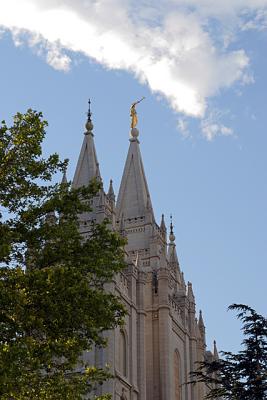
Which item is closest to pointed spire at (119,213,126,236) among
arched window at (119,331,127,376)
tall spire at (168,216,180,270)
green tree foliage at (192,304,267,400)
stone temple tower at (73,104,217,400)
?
stone temple tower at (73,104,217,400)

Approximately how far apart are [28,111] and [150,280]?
29409 millimetres

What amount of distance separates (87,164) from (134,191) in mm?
4707

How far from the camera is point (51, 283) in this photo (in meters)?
17.0

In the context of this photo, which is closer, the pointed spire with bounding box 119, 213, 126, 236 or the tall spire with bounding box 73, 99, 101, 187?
the pointed spire with bounding box 119, 213, 126, 236

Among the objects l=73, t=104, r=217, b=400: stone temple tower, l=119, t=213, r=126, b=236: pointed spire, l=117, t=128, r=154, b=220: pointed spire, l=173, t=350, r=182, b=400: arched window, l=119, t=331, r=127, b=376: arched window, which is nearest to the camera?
l=119, t=331, r=127, b=376: arched window

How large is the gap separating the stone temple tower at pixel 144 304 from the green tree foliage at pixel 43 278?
2018 centimetres

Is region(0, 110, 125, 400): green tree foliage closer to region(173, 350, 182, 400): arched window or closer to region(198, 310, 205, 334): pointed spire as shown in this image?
region(173, 350, 182, 400): arched window

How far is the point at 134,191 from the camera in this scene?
5291 centimetres

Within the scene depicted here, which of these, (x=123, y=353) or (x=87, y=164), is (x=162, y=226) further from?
(x=123, y=353)

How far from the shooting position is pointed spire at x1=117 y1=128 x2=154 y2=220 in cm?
5184

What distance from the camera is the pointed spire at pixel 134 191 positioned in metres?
51.8

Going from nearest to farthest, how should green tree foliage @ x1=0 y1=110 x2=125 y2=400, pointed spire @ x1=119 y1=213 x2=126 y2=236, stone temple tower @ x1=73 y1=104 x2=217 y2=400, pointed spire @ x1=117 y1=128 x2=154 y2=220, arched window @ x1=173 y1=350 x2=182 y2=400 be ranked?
green tree foliage @ x1=0 y1=110 x2=125 y2=400 < stone temple tower @ x1=73 y1=104 x2=217 y2=400 < arched window @ x1=173 y1=350 x2=182 y2=400 < pointed spire @ x1=119 y1=213 x2=126 y2=236 < pointed spire @ x1=117 y1=128 x2=154 y2=220

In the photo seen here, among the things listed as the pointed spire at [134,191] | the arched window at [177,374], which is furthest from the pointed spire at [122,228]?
the arched window at [177,374]

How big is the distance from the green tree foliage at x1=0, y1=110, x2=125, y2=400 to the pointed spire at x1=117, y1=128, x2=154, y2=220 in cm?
3198
